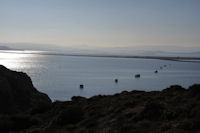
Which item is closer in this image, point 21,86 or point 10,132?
point 10,132

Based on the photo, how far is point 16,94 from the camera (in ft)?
81.6

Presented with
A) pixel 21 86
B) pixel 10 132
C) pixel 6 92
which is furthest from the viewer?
pixel 21 86

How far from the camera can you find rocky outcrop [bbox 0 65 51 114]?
22708 millimetres

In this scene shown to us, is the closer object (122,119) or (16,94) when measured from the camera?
(122,119)

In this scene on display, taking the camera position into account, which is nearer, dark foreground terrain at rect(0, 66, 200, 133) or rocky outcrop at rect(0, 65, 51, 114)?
dark foreground terrain at rect(0, 66, 200, 133)

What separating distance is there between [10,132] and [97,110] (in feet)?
17.7

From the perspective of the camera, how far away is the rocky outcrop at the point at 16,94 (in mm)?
22708

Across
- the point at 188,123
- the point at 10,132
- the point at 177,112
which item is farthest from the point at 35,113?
the point at 188,123

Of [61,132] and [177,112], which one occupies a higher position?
[177,112]

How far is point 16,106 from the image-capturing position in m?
23.8

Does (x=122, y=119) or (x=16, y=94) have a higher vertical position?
(x=122, y=119)

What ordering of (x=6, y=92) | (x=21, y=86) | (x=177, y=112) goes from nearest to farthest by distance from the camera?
(x=177, y=112) → (x=6, y=92) → (x=21, y=86)

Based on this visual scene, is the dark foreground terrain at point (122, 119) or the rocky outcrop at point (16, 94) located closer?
the dark foreground terrain at point (122, 119)

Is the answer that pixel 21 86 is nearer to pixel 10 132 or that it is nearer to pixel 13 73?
pixel 13 73
